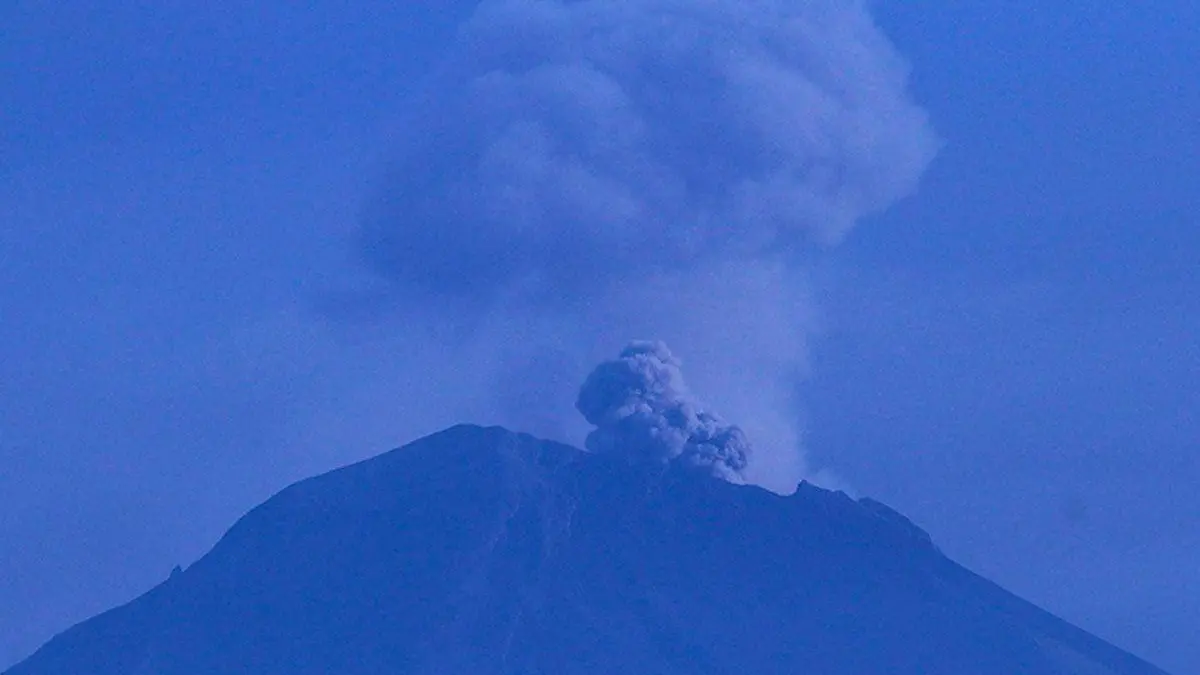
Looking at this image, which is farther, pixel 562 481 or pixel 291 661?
pixel 562 481

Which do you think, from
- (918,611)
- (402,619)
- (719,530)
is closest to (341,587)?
(402,619)

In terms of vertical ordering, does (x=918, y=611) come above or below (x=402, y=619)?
above

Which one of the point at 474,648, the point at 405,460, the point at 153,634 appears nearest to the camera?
the point at 474,648

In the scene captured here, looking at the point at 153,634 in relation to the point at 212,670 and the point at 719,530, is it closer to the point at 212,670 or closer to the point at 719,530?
the point at 212,670

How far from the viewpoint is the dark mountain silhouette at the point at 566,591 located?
143 metres

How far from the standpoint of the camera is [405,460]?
167750mm

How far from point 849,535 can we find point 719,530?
28.5 feet

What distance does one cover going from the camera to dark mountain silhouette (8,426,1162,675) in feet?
469

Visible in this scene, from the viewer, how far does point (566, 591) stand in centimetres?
14875

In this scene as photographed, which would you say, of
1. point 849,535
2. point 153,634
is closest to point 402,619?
point 153,634

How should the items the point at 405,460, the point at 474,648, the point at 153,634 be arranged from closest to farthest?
the point at 474,648 → the point at 153,634 → the point at 405,460

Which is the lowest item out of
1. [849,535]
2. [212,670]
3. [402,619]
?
[212,670]

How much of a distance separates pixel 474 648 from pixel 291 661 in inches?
494

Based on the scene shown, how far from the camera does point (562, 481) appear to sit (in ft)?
523
